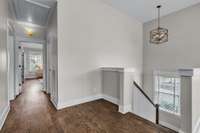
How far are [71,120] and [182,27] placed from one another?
16.0ft

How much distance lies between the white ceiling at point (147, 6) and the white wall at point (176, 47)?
0.88 ft

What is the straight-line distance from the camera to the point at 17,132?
1.91 metres

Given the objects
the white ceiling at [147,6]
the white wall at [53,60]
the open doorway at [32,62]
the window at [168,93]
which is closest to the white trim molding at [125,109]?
the white wall at [53,60]

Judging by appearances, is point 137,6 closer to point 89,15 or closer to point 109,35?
point 109,35

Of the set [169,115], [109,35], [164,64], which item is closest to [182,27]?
[164,64]

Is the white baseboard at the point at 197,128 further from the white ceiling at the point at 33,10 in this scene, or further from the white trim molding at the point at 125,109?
the white ceiling at the point at 33,10

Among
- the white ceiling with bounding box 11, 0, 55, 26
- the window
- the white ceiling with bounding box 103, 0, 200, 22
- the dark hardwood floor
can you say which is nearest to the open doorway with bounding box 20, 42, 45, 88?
the white ceiling with bounding box 11, 0, 55, 26

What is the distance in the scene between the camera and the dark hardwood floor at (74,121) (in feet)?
6.53

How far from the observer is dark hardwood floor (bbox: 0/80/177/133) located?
1.99 meters

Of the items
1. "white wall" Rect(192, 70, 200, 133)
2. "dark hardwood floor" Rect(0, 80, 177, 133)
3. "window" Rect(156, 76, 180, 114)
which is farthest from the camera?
"window" Rect(156, 76, 180, 114)

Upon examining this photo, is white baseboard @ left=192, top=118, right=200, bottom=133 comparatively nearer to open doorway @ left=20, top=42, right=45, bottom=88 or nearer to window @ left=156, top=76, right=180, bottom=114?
window @ left=156, top=76, right=180, bottom=114

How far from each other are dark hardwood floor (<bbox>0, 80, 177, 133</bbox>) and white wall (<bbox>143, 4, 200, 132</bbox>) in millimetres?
2079

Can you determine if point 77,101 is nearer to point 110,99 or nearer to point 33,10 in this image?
point 110,99

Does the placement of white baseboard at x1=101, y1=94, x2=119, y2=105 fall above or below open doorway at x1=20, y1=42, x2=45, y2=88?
below
